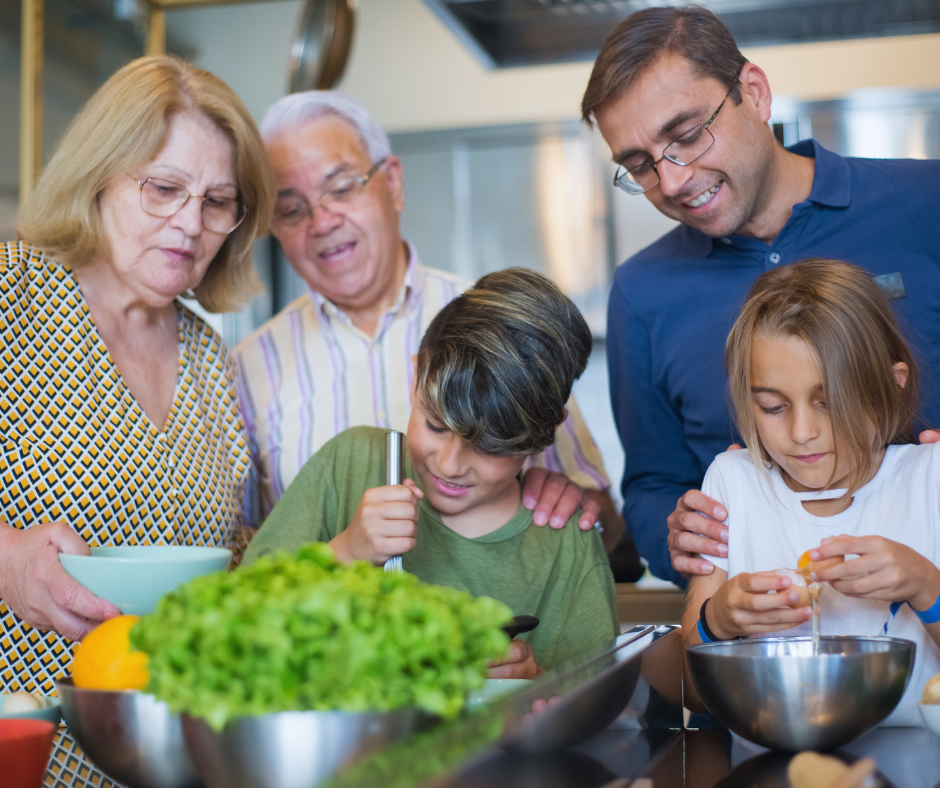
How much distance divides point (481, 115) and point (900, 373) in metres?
3.39

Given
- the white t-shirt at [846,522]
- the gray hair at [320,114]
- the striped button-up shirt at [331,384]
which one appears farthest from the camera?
the gray hair at [320,114]

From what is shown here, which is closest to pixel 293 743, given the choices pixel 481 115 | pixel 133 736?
pixel 133 736

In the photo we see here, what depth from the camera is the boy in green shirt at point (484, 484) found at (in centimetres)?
133

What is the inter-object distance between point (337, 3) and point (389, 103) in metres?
2.24

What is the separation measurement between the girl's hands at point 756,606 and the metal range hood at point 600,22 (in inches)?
50.8

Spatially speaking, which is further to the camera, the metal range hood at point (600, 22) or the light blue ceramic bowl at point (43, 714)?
the metal range hood at point (600, 22)

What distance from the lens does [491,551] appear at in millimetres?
1512

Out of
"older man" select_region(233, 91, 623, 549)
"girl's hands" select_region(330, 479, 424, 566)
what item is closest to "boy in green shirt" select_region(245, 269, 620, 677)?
"girl's hands" select_region(330, 479, 424, 566)

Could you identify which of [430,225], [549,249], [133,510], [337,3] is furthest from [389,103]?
[133,510]

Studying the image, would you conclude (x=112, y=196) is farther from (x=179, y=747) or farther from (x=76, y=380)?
(x=179, y=747)

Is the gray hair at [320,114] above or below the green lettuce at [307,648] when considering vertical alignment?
above

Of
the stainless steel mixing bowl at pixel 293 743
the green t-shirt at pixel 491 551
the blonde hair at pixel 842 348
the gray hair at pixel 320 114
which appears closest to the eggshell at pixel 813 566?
the blonde hair at pixel 842 348

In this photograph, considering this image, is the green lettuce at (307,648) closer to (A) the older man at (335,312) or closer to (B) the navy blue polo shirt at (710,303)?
(B) the navy blue polo shirt at (710,303)

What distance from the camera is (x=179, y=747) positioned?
746mm
